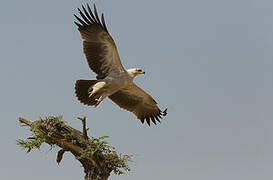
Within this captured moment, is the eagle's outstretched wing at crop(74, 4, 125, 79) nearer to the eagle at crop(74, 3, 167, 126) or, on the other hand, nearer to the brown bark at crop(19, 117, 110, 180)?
the eagle at crop(74, 3, 167, 126)

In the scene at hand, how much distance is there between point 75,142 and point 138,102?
269cm

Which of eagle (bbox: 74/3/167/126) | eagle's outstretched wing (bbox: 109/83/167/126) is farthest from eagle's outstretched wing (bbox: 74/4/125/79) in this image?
eagle's outstretched wing (bbox: 109/83/167/126)

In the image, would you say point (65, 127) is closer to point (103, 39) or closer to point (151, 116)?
point (103, 39)

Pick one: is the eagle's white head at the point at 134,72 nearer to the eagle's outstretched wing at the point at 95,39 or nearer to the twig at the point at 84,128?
the eagle's outstretched wing at the point at 95,39

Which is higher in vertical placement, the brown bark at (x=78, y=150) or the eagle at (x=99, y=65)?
the eagle at (x=99, y=65)

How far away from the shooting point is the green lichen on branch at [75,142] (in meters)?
6.43

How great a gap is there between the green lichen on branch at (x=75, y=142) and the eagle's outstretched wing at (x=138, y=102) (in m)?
1.93

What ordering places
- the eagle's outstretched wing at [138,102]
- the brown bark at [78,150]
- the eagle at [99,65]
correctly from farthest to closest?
the eagle's outstretched wing at [138,102] < the eagle at [99,65] < the brown bark at [78,150]

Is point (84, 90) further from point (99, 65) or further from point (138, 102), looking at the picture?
point (138, 102)

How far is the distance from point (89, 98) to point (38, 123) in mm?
1287

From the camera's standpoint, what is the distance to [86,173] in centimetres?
652

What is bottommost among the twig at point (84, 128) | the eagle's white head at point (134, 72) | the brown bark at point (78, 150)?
the brown bark at point (78, 150)

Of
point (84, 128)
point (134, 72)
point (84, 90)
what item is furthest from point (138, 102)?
point (84, 128)

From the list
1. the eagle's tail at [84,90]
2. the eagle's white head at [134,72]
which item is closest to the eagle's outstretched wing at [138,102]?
the eagle's white head at [134,72]
